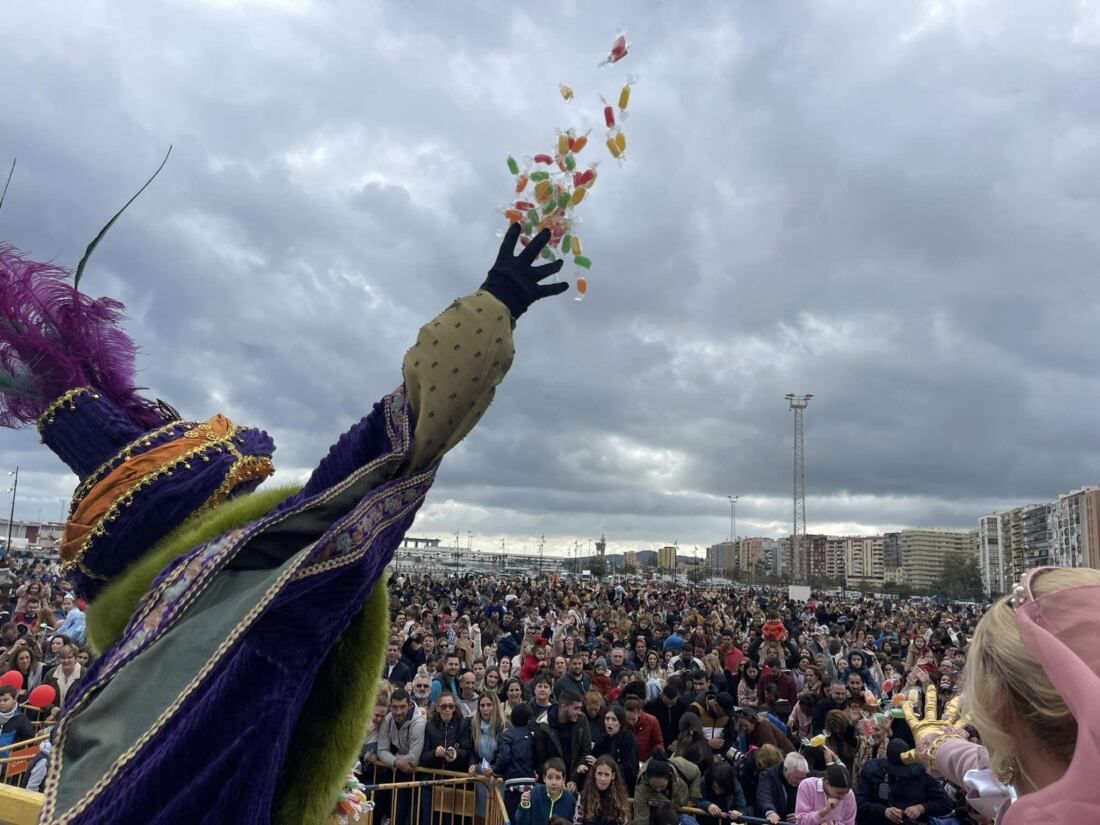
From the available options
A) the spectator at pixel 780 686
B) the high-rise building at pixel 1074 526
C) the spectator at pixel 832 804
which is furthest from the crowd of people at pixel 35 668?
the high-rise building at pixel 1074 526

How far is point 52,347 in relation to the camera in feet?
5.59

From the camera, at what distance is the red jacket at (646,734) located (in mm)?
8547

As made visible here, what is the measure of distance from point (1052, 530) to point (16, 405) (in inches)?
4641

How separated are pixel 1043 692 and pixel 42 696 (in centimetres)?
973

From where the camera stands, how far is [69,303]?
176 centimetres

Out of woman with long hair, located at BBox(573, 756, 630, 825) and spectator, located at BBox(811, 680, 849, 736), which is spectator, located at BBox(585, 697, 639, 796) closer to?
woman with long hair, located at BBox(573, 756, 630, 825)

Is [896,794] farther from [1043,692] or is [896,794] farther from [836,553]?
[836,553]

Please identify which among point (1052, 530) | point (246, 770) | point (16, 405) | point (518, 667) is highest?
point (1052, 530)

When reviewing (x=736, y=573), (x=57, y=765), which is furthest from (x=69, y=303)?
(x=736, y=573)

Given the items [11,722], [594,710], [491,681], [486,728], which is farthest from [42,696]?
[594,710]

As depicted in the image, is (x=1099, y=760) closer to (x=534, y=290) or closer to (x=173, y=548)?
(x=534, y=290)

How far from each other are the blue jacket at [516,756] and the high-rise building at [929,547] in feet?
534

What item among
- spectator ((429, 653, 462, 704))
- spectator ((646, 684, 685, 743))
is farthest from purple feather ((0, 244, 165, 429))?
spectator ((429, 653, 462, 704))

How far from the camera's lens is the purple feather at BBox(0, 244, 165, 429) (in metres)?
1.69
